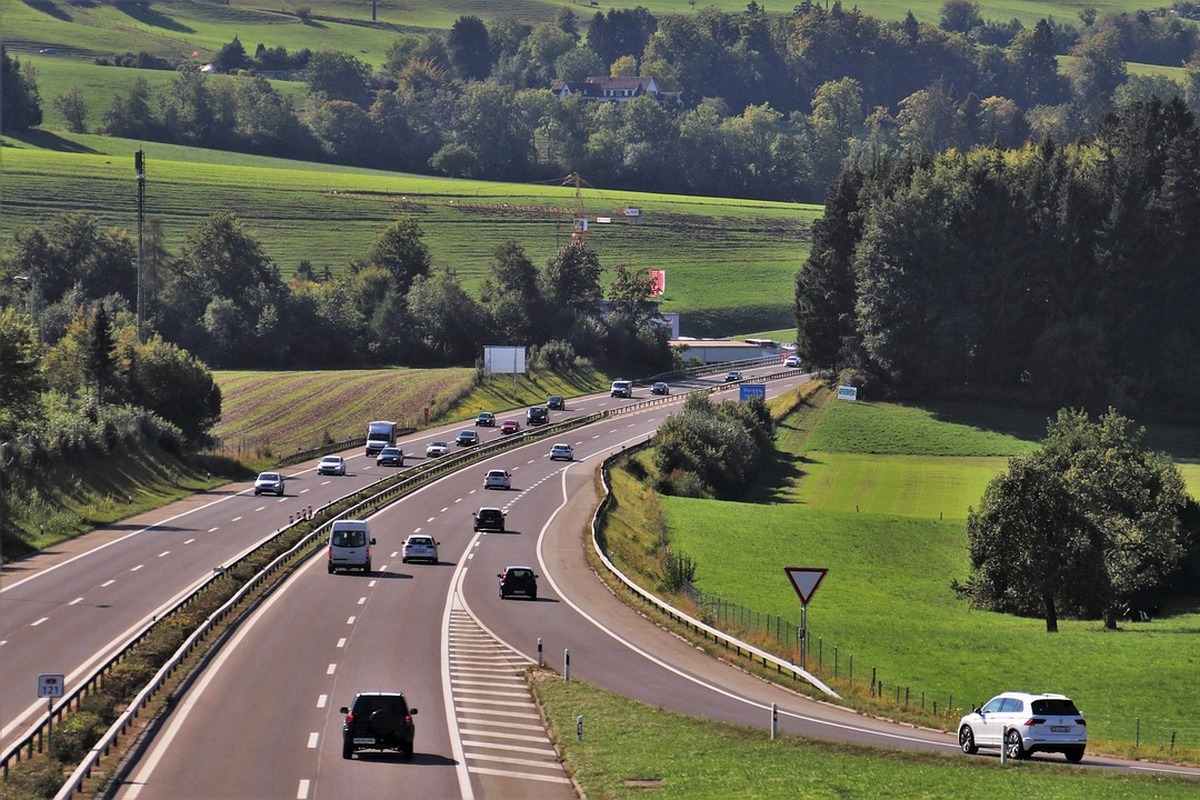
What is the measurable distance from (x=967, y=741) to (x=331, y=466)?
70375 millimetres

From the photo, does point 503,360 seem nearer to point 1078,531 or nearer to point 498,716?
point 1078,531

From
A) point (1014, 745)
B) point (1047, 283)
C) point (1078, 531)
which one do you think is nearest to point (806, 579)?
point (1014, 745)

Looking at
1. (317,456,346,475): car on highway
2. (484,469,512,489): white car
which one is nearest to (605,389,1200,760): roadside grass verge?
(484,469,512,489): white car

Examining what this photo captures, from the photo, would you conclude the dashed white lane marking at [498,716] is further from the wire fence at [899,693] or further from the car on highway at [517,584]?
the wire fence at [899,693]

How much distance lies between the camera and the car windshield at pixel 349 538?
Answer: 63531 mm

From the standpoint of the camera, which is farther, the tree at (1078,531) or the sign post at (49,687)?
the tree at (1078,531)

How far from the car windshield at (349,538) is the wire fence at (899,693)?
41.7 ft

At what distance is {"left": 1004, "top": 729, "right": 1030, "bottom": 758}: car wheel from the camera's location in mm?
36031

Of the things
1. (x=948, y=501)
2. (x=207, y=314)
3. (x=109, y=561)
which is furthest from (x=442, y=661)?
(x=207, y=314)

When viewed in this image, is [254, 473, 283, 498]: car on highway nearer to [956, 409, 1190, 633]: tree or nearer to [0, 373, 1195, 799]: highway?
[0, 373, 1195, 799]: highway

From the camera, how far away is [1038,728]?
3603 cm

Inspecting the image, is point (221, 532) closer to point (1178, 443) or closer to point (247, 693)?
point (247, 693)

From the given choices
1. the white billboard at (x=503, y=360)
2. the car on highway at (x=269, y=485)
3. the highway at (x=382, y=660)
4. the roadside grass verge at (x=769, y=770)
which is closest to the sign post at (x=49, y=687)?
the highway at (x=382, y=660)

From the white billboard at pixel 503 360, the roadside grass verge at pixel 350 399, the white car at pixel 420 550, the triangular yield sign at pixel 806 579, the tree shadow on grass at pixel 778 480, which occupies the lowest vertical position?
the tree shadow on grass at pixel 778 480
